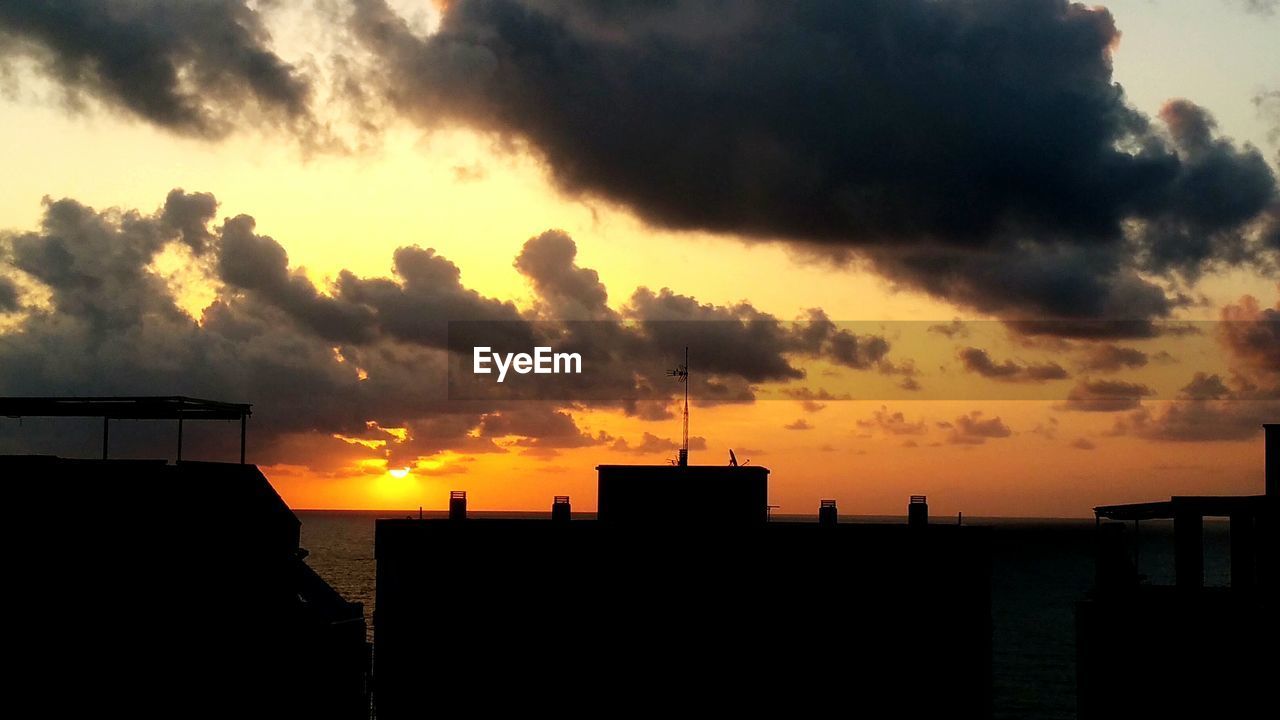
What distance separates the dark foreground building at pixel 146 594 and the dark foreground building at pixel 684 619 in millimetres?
11185

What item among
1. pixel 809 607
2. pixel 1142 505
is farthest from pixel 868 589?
pixel 1142 505

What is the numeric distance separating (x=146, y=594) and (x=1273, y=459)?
35.2 metres

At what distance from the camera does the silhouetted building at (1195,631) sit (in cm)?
3750

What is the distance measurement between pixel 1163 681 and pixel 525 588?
83.4ft

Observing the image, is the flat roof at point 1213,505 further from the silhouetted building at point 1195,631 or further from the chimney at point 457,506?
the chimney at point 457,506

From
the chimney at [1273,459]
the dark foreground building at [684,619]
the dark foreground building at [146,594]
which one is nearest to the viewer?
the dark foreground building at [146,594]

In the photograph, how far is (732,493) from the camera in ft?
185

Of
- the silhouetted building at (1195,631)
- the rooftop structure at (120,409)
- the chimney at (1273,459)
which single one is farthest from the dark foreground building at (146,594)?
the chimney at (1273,459)

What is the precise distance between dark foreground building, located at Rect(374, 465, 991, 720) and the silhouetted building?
33.7ft

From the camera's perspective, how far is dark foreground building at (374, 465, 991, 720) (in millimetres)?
50250

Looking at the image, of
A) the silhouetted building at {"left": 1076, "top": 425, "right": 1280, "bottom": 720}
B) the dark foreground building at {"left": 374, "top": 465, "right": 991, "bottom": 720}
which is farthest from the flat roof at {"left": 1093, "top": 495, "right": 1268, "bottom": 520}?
the dark foreground building at {"left": 374, "top": 465, "right": 991, "bottom": 720}

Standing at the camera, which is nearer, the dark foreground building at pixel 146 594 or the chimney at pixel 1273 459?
the dark foreground building at pixel 146 594

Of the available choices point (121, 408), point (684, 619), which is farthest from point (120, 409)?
point (684, 619)

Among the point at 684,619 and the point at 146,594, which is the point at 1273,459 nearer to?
the point at 684,619
